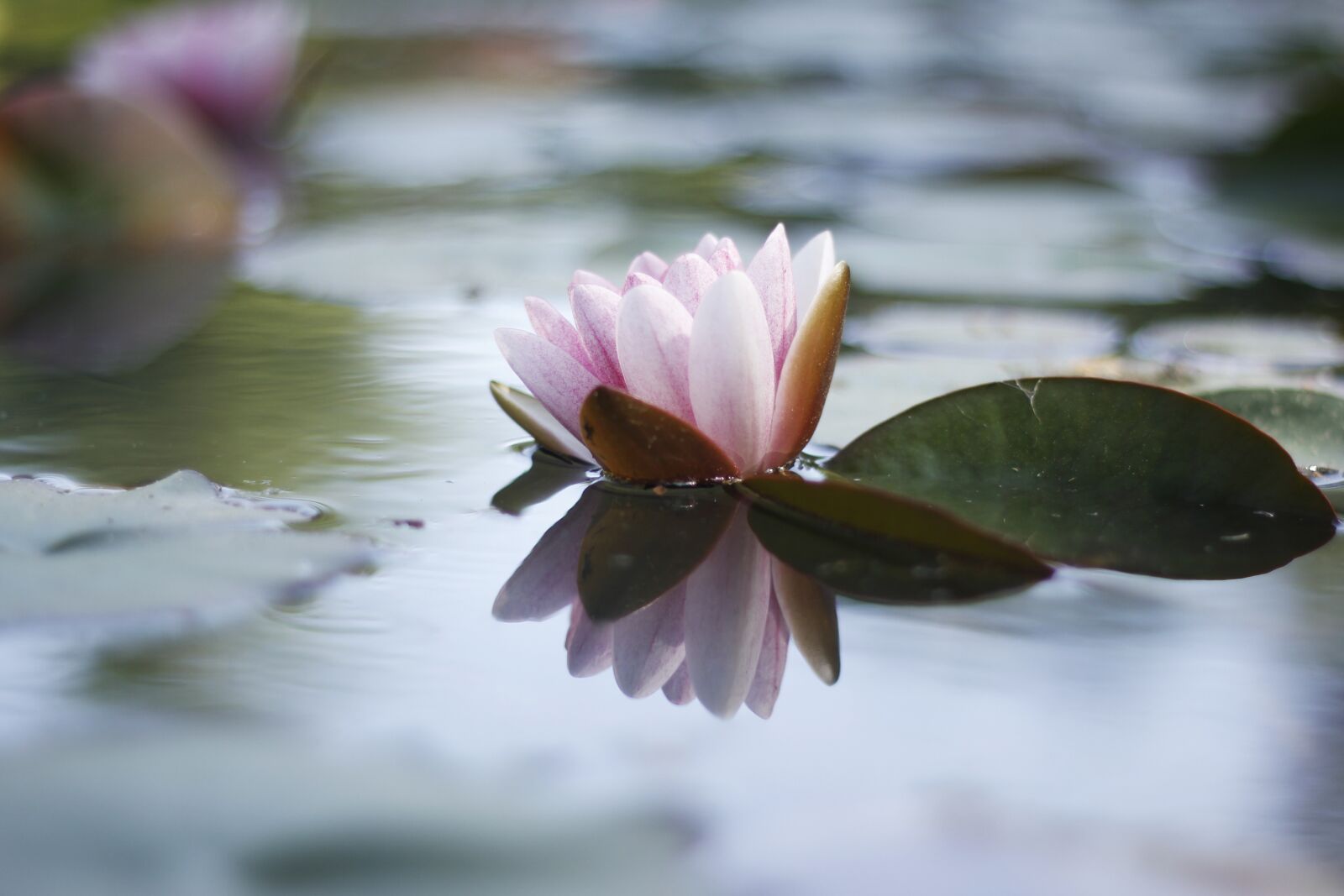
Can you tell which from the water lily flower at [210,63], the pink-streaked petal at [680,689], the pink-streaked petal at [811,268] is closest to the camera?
→ the pink-streaked petal at [680,689]

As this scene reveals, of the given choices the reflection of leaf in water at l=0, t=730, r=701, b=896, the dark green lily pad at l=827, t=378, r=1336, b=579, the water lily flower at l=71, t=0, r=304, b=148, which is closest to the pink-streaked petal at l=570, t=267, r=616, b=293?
the dark green lily pad at l=827, t=378, r=1336, b=579

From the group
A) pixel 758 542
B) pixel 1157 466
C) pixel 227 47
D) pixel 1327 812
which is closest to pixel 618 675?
pixel 758 542

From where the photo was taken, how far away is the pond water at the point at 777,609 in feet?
1.85

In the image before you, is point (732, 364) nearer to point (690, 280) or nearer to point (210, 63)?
point (690, 280)

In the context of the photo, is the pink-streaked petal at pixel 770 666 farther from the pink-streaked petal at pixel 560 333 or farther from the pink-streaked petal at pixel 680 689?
the pink-streaked petal at pixel 560 333

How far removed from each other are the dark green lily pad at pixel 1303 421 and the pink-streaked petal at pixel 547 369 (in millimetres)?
552

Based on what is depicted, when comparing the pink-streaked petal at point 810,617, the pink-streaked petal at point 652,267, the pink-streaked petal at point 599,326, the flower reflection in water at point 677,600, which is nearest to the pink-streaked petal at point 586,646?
the flower reflection in water at point 677,600

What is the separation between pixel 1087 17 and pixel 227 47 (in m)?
4.06

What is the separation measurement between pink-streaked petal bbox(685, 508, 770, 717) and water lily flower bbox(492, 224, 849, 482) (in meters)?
0.08

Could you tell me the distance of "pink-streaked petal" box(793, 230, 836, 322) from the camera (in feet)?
3.20

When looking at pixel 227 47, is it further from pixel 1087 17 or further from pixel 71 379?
pixel 1087 17

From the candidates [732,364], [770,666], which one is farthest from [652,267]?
[770,666]

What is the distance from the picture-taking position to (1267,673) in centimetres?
71

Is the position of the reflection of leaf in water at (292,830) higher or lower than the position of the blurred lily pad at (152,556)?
higher
